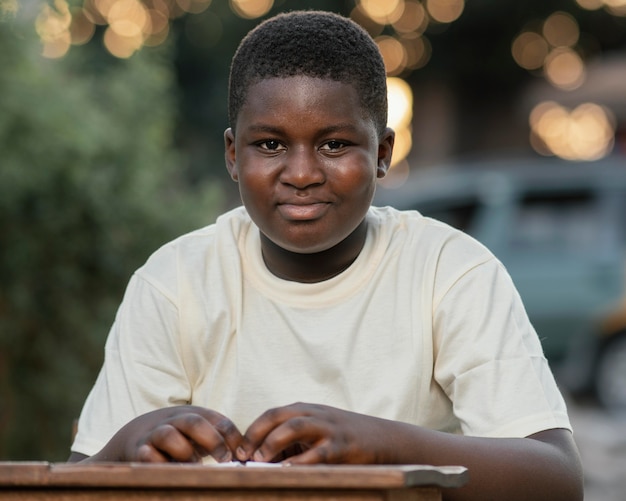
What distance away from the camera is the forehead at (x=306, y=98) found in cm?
213

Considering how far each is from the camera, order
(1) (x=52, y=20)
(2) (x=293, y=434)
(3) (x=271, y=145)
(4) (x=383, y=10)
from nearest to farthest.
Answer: (2) (x=293, y=434) < (3) (x=271, y=145) < (1) (x=52, y=20) < (4) (x=383, y=10)

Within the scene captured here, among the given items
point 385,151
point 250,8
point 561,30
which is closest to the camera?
point 385,151

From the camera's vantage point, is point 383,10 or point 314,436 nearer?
point 314,436

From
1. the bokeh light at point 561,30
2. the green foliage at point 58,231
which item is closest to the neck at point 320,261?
the green foliage at point 58,231

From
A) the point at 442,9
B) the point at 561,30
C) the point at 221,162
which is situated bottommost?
the point at 221,162

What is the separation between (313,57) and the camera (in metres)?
2.17

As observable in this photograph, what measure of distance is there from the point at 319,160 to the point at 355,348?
1.18 feet

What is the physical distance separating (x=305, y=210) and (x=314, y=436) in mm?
648

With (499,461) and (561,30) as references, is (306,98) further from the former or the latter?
(561,30)

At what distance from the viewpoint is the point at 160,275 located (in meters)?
2.35

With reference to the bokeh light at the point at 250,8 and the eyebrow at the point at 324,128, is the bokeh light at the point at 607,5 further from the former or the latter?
the eyebrow at the point at 324,128

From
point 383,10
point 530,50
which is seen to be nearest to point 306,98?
point 383,10

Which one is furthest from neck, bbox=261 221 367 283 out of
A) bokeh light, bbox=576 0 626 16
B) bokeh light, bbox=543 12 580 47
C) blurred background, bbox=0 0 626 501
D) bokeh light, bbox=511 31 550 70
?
bokeh light, bbox=511 31 550 70

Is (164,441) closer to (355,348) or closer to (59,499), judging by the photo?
(59,499)
